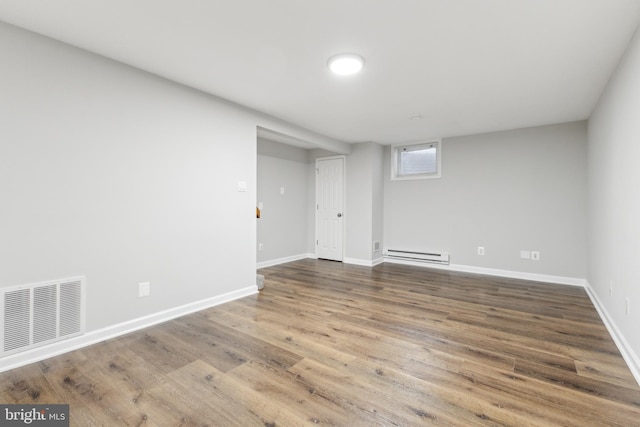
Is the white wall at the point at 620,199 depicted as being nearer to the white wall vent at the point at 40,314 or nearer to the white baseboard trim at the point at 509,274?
the white baseboard trim at the point at 509,274

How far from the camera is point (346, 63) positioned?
7.91 ft

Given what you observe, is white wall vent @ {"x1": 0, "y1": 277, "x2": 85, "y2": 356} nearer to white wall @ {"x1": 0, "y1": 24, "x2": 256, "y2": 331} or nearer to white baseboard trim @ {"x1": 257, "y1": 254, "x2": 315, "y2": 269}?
white wall @ {"x1": 0, "y1": 24, "x2": 256, "y2": 331}

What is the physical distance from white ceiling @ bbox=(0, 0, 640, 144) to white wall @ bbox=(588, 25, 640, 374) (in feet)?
0.88

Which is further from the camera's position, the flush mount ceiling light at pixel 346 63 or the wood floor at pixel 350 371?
the flush mount ceiling light at pixel 346 63

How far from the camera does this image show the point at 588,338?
2.47 m

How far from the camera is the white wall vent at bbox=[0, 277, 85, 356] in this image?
1.96m

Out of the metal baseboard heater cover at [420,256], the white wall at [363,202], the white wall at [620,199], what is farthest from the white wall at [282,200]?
the white wall at [620,199]

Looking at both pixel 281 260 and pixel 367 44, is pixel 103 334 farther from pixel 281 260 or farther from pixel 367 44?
pixel 281 260

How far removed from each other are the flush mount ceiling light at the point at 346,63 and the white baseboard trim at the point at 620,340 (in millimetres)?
2786

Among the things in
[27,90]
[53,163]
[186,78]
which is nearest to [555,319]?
[186,78]

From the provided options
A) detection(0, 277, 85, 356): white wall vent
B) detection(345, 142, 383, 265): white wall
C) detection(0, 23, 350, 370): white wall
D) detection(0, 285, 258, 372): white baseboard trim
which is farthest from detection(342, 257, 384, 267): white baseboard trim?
detection(0, 277, 85, 356): white wall vent

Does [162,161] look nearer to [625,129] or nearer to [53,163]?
[53,163]

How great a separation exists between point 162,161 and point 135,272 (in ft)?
3.34

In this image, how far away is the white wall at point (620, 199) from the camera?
1.96m
